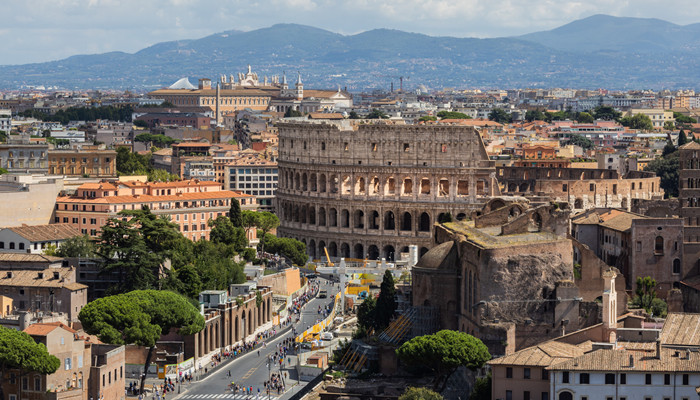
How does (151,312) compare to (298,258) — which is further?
(298,258)

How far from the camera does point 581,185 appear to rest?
473ft

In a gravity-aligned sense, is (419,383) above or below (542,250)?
below

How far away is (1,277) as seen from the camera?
309 feet

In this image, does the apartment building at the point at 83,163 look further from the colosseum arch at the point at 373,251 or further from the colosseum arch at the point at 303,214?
the colosseum arch at the point at 373,251

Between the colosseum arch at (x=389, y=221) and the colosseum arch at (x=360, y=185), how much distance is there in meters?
3.17

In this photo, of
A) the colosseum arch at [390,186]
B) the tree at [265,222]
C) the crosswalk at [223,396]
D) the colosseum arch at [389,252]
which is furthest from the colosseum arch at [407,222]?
the crosswalk at [223,396]

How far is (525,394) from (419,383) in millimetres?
10939

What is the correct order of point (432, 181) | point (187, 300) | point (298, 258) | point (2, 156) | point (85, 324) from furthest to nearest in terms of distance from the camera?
point (2, 156) < point (432, 181) < point (298, 258) < point (187, 300) < point (85, 324)

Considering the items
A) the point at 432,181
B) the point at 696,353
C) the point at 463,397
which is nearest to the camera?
the point at 696,353

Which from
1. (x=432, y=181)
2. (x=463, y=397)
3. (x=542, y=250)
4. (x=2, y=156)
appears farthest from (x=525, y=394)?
(x=2, y=156)

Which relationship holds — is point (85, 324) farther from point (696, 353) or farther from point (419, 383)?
point (696, 353)

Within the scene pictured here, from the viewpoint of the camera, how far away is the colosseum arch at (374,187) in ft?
484

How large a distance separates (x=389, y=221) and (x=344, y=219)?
4.18m

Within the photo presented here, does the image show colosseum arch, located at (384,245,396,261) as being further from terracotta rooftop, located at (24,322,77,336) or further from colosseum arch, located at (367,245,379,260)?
terracotta rooftop, located at (24,322,77,336)
